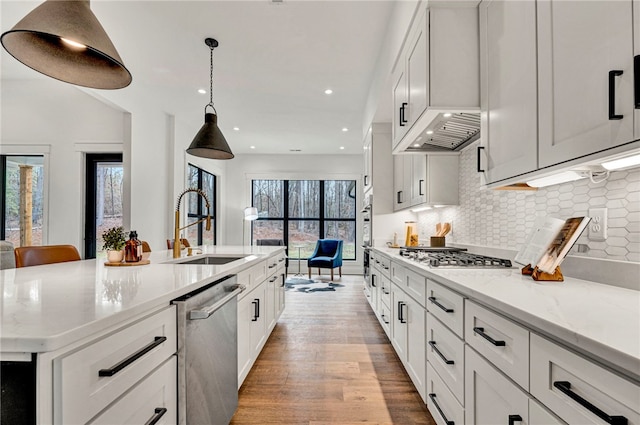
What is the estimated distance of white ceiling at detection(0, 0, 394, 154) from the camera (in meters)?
2.59

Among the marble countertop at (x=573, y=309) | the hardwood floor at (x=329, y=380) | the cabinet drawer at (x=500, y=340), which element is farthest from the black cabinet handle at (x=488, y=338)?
the hardwood floor at (x=329, y=380)

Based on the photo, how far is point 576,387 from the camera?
0.73 meters

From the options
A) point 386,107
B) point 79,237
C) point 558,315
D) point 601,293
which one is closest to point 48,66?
point 558,315

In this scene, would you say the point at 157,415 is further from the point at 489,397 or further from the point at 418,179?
the point at 418,179

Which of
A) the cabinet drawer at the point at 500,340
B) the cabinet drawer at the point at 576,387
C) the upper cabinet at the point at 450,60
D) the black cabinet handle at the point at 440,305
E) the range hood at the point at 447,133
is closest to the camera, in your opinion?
the cabinet drawer at the point at 576,387

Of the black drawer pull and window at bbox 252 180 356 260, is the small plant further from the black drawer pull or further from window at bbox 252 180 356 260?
window at bbox 252 180 356 260

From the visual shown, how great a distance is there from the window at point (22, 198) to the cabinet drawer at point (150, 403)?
4.63 m

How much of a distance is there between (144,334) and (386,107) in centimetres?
320

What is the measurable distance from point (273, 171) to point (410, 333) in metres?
6.14

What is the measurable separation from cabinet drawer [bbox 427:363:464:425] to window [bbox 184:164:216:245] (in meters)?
4.79

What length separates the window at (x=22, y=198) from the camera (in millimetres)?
4367

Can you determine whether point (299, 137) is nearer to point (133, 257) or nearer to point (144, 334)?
point (133, 257)

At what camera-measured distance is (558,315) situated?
32.3 inches

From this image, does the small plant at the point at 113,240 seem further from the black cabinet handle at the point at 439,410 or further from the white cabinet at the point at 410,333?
the black cabinet handle at the point at 439,410
